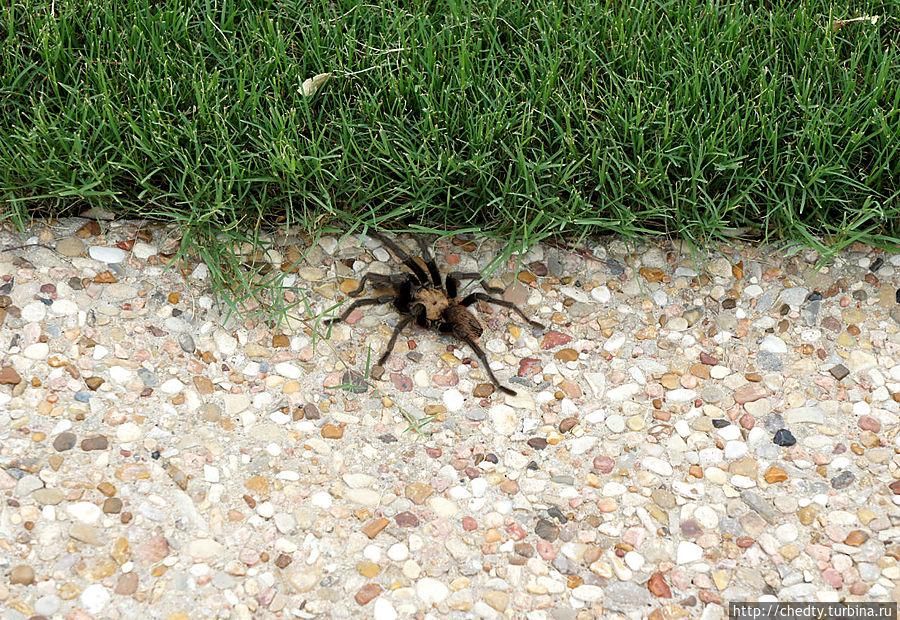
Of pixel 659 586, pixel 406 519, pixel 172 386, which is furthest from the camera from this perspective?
pixel 172 386

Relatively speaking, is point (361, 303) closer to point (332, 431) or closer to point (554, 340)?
point (332, 431)

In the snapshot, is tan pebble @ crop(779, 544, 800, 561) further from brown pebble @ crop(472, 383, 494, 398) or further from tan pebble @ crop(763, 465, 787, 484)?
brown pebble @ crop(472, 383, 494, 398)

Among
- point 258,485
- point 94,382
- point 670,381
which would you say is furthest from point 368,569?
point 670,381

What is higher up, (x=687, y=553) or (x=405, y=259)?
(x=405, y=259)

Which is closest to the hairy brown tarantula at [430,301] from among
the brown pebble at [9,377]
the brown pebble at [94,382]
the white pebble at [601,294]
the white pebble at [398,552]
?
the white pebble at [601,294]

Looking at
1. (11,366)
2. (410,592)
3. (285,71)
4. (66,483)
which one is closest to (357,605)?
(410,592)

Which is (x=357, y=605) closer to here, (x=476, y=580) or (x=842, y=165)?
(x=476, y=580)
